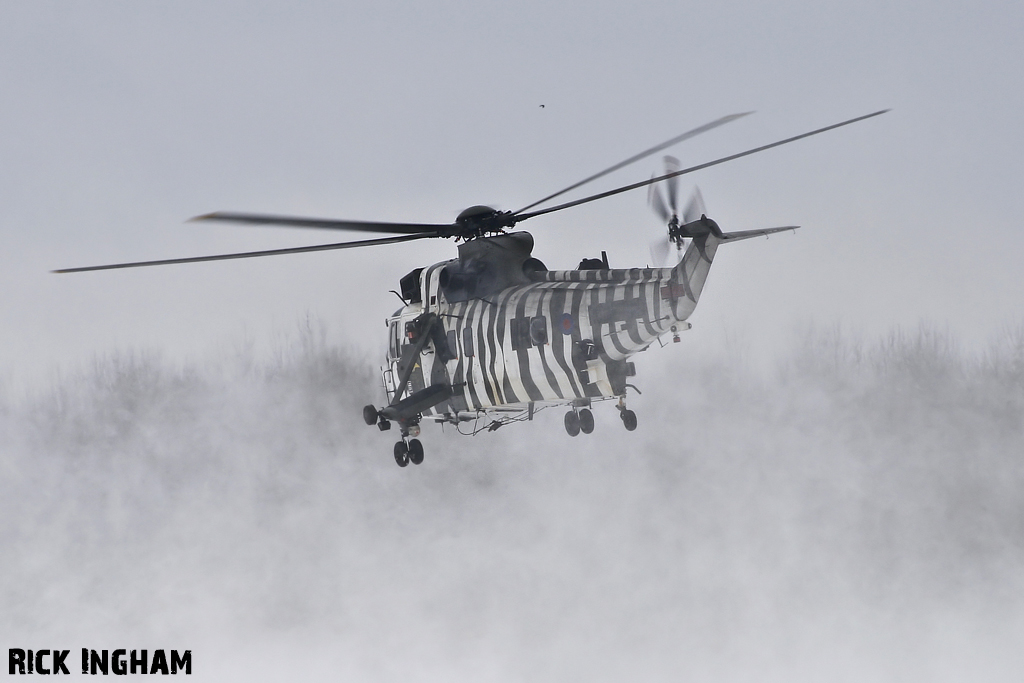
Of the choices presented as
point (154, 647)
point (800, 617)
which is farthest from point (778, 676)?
point (154, 647)

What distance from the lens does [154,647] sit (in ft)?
171

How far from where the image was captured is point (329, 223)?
19.3 meters

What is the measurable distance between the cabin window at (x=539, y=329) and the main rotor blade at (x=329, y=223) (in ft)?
9.73

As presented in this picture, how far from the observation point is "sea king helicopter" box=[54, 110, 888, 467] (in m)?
20.0

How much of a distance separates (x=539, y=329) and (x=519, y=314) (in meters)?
0.70

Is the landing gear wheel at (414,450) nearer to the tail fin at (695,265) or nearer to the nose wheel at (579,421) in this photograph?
the nose wheel at (579,421)

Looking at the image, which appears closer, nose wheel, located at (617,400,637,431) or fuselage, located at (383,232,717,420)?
fuselage, located at (383,232,717,420)

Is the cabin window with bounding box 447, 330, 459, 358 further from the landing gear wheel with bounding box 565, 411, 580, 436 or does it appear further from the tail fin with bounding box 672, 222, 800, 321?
the tail fin with bounding box 672, 222, 800, 321

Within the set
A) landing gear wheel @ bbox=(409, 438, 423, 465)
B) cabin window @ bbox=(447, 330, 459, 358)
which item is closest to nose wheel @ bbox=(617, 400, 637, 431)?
cabin window @ bbox=(447, 330, 459, 358)

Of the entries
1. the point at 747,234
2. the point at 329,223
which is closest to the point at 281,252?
the point at 329,223

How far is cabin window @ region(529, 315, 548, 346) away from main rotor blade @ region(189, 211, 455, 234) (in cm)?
297

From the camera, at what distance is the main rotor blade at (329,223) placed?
17.2 meters

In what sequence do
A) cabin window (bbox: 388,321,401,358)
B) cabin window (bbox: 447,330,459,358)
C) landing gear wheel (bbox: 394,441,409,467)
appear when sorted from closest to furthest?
cabin window (bbox: 447,330,459,358) < landing gear wheel (bbox: 394,441,409,467) < cabin window (bbox: 388,321,401,358)

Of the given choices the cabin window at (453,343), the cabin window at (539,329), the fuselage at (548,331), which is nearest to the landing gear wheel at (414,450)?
the fuselage at (548,331)
